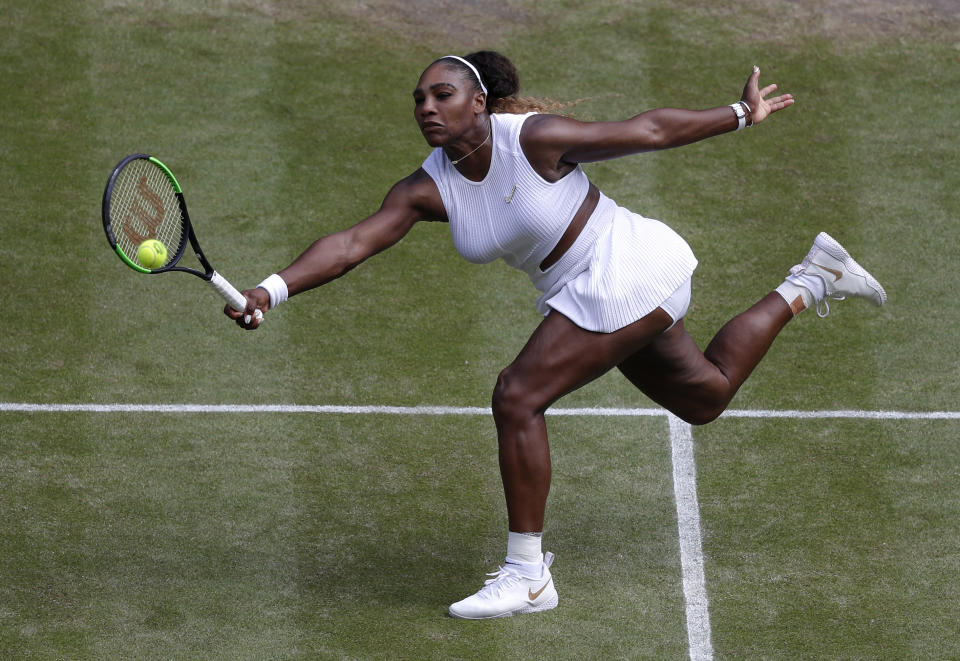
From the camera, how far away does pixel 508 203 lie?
575 cm

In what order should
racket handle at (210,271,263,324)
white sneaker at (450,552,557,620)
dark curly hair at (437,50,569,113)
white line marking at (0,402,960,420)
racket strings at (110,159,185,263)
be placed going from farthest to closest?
white line marking at (0,402,960,420)
dark curly hair at (437,50,569,113)
white sneaker at (450,552,557,620)
racket strings at (110,159,185,263)
racket handle at (210,271,263,324)

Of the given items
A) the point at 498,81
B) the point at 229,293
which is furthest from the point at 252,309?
the point at 498,81

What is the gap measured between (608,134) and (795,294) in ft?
5.35

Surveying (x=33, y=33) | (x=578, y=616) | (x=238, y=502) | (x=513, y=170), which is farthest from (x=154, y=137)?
(x=578, y=616)

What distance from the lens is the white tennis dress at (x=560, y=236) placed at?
18.9ft

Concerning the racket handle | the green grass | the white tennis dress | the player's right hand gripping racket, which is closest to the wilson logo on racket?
the player's right hand gripping racket

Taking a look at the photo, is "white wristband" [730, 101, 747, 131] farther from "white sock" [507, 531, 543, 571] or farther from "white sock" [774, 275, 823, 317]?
"white sock" [507, 531, 543, 571]

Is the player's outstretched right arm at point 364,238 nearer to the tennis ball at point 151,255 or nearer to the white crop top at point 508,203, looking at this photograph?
the white crop top at point 508,203

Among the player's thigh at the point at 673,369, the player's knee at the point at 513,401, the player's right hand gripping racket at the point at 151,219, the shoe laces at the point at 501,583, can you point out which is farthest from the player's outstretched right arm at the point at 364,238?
the shoe laces at the point at 501,583

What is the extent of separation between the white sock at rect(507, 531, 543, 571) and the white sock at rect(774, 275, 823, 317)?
179 centimetres

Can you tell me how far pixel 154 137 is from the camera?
9477 mm

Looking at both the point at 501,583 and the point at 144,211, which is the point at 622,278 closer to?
the point at 501,583

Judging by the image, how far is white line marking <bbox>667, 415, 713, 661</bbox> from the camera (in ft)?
19.0

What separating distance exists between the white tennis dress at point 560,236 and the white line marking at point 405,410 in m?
1.53
